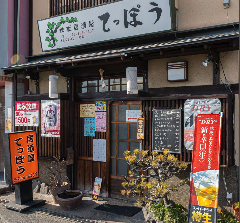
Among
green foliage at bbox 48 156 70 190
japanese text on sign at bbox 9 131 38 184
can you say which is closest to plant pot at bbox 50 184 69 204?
green foliage at bbox 48 156 70 190

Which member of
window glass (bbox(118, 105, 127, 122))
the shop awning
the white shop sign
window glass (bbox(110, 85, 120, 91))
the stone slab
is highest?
the white shop sign

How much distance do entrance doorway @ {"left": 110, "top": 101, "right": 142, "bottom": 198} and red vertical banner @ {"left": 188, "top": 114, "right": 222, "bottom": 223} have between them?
2.76 m

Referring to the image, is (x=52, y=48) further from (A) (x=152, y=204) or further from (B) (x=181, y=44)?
(A) (x=152, y=204)

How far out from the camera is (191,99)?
731 cm

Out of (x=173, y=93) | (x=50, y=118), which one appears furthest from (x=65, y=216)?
(x=173, y=93)

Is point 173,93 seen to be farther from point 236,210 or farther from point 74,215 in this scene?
point 74,215

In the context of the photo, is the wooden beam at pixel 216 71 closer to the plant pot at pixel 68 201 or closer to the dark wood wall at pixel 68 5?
the dark wood wall at pixel 68 5

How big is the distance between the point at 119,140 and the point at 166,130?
2126 millimetres

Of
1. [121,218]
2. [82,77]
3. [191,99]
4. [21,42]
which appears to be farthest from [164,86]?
[21,42]

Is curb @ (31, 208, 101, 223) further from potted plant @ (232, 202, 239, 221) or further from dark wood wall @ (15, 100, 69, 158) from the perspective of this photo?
potted plant @ (232, 202, 239, 221)

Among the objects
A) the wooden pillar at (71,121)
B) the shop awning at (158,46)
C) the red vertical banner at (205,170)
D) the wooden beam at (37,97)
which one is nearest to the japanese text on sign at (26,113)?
the wooden beam at (37,97)

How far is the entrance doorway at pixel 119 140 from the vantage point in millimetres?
8969

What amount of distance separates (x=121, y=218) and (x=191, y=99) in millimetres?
4011

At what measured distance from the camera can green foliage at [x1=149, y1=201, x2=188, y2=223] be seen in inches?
251
